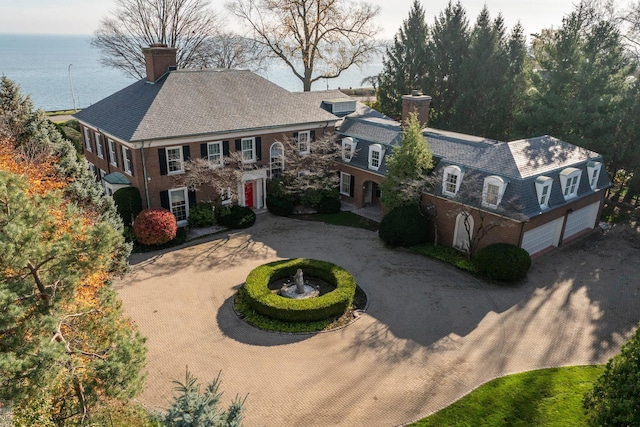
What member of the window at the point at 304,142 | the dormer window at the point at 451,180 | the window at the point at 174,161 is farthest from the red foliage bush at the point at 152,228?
the dormer window at the point at 451,180

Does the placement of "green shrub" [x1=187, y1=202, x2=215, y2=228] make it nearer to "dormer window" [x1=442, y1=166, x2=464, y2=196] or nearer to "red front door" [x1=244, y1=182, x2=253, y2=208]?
"red front door" [x1=244, y1=182, x2=253, y2=208]

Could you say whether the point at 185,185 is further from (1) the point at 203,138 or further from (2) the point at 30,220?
(2) the point at 30,220

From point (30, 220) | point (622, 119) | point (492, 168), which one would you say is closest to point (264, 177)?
point (492, 168)

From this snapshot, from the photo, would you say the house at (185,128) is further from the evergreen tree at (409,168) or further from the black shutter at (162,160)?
the evergreen tree at (409,168)

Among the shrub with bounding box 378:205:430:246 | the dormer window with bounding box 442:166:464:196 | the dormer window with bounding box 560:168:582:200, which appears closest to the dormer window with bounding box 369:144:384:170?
the shrub with bounding box 378:205:430:246

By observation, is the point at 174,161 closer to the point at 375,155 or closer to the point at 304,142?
the point at 304,142

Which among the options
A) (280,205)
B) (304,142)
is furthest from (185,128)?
(304,142)
